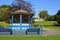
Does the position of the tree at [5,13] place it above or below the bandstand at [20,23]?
above

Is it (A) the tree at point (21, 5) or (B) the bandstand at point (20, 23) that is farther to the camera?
(A) the tree at point (21, 5)

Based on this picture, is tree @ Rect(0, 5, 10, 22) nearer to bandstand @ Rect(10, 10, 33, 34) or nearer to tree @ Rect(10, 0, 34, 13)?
tree @ Rect(10, 0, 34, 13)

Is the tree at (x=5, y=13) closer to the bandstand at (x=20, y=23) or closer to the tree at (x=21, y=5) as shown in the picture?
the tree at (x=21, y=5)

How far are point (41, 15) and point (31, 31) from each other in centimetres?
11112

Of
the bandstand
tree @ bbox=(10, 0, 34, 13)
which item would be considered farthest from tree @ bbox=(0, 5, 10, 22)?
the bandstand

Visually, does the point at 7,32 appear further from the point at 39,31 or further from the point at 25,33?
the point at 39,31

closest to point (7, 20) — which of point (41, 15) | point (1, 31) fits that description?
point (1, 31)

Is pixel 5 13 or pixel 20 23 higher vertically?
pixel 5 13

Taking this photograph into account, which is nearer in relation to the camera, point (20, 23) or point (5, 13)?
point (20, 23)

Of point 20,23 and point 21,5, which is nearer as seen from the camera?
point 20,23

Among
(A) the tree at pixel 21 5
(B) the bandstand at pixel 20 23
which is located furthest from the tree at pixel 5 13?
(B) the bandstand at pixel 20 23

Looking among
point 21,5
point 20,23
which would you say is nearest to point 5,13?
point 21,5

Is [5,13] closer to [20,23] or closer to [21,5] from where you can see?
[21,5]

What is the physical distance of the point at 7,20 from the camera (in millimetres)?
60281
